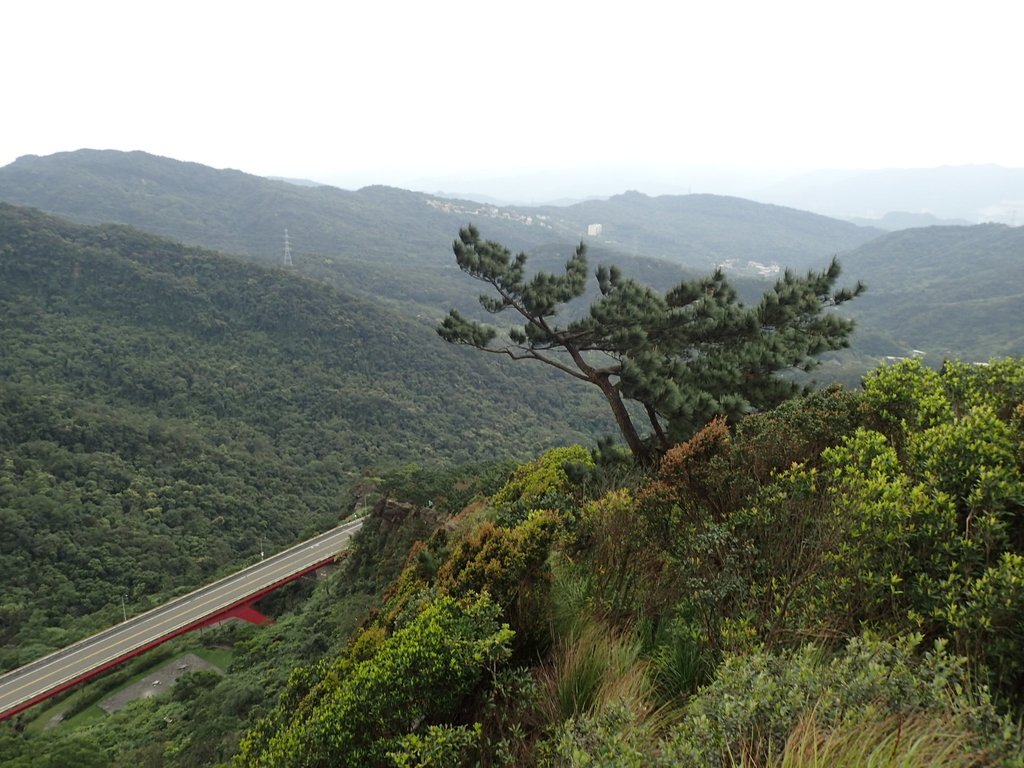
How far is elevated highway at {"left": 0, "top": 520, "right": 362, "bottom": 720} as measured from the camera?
2758 centimetres

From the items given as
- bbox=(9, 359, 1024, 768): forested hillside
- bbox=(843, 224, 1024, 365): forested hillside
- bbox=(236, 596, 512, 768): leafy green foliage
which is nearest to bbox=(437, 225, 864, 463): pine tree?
bbox=(9, 359, 1024, 768): forested hillside

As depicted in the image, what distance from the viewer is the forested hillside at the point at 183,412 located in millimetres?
43812

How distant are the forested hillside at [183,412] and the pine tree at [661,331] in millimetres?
35204

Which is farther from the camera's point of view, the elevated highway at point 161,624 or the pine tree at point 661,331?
the elevated highway at point 161,624

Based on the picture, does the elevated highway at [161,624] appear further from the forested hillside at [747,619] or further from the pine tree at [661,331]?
the forested hillside at [747,619]

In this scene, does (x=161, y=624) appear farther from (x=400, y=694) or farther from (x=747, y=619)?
(x=747, y=619)

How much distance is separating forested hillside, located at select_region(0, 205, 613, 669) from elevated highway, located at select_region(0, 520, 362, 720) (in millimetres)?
3784

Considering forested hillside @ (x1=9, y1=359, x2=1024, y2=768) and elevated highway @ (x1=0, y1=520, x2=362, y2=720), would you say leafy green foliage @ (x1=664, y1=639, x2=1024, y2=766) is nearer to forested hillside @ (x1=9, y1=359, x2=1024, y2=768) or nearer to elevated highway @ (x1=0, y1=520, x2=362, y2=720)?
forested hillside @ (x1=9, y1=359, x2=1024, y2=768)

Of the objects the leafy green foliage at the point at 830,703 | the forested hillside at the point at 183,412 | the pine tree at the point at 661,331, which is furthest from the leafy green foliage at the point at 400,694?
the forested hillside at the point at 183,412

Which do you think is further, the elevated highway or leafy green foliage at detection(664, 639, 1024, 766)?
the elevated highway

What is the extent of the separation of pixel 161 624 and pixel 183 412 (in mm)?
44815

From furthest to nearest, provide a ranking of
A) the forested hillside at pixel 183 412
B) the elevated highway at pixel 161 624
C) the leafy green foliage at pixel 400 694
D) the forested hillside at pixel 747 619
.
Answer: the forested hillside at pixel 183 412, the elevated highway at pixel 161 624, the leafy green foliage at pixel 400 694, the forested hillside at pixel 747 619

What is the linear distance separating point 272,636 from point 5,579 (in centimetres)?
2730

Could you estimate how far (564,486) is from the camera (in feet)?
30.4
